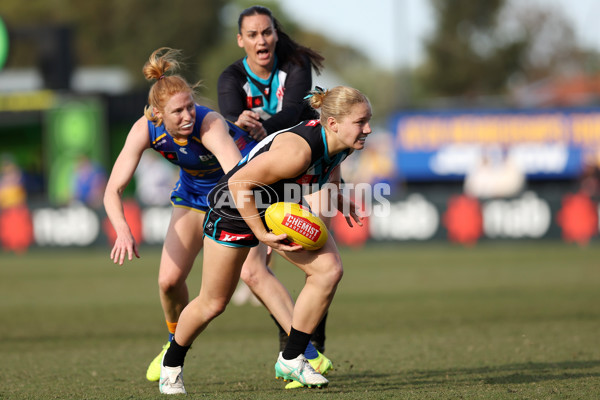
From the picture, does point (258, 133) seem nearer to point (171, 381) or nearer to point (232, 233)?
point (232, 233)

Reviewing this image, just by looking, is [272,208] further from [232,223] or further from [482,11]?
[482,11]

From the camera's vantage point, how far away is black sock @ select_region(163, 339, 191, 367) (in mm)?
5559

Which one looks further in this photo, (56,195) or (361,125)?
(56,195)

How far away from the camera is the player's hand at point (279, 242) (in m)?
5.07

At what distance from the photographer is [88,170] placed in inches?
812

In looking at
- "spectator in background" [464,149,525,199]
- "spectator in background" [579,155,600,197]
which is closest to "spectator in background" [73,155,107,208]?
"spectator in background" [464,149,525,199]

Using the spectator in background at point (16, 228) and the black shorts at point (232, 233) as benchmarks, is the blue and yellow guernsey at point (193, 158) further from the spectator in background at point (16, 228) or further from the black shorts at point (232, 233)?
the spectator in background at point (16, 228)

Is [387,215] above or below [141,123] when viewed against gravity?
below

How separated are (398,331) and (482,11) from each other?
5712 centimetres

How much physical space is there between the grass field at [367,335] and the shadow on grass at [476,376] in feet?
0.04

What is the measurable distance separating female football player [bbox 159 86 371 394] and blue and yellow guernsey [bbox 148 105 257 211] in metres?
0.49

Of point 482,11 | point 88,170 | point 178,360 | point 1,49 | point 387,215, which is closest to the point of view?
point 178,360

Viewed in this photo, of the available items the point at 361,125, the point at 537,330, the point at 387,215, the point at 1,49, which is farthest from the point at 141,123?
the point at 1,49

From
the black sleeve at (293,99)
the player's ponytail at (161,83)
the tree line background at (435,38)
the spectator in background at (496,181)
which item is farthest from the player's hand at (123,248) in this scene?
the tree line background at (435,38)
